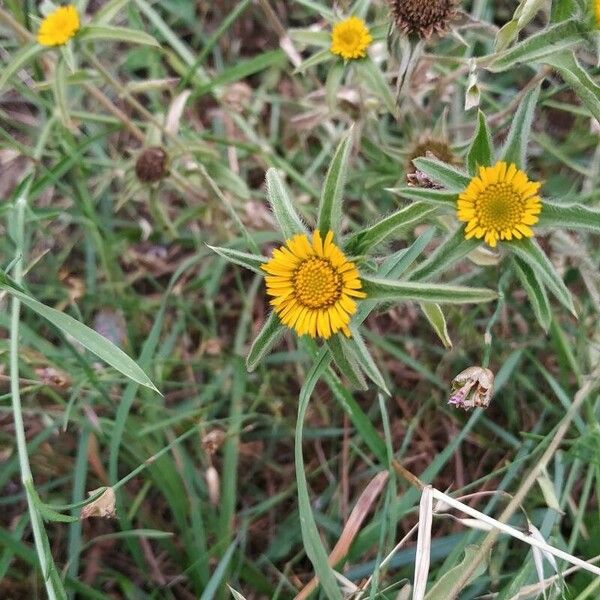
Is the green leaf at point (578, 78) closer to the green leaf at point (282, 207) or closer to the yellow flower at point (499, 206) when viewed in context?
the yellow flower at point (499, 206)

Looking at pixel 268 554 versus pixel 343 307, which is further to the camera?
pixel 268 554

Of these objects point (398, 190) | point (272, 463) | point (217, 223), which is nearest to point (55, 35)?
point (217, 223)

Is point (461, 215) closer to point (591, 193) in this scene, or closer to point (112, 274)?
point (591, 193)

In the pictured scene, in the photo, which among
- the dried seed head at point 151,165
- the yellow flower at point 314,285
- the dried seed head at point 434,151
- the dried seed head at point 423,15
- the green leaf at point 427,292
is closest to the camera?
the green leaf at point 427,292

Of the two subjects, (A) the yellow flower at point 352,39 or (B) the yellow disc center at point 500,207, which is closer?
(B) the yellow disc center at point 500,207

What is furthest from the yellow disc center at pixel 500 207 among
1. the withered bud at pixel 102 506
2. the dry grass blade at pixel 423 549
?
the withered bud at pixel 102 506

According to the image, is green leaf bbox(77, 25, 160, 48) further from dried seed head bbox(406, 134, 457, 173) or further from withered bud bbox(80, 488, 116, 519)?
withered bud bbox(80, 488, 116, 519)

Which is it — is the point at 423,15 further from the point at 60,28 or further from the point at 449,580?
the point at 449,580
